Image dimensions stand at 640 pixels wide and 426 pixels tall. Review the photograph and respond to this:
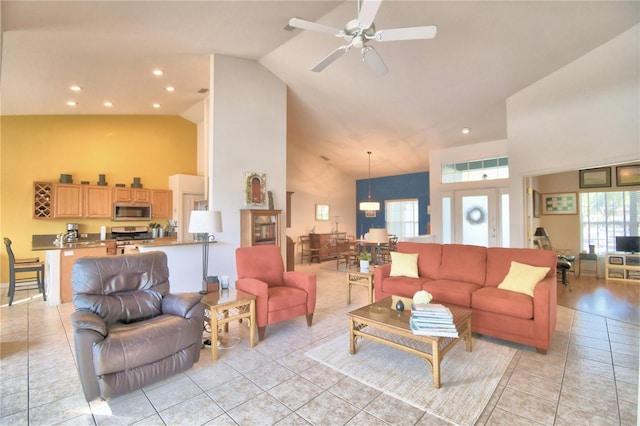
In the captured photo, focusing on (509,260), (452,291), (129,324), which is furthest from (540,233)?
(129,324)

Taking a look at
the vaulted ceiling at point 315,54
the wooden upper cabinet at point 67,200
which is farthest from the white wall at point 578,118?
the wooden upper cabinet at point 67,200

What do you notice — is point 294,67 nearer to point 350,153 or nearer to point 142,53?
point 142,53

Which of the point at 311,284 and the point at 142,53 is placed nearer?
the point at 311,284

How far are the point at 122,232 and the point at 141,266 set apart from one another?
4802mm

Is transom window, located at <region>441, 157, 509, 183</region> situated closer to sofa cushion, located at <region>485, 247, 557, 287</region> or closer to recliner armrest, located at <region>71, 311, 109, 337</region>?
sofa cushion, located at <region>485, 247, 557, 287</region>

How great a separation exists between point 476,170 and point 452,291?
4330mm

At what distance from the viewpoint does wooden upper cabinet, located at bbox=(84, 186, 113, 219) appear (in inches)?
251

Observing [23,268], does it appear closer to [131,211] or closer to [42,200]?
[42,200]

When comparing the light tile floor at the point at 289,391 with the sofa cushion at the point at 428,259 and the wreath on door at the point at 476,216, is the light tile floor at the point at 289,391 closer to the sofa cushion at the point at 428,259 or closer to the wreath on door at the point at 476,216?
the sofa cushion at the point at 428,259

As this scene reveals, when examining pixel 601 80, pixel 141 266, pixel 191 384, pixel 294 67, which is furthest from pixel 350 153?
pixel 191 384

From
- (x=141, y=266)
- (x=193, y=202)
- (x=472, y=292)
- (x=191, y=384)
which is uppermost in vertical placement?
(x=193, y=202)

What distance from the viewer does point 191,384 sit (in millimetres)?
2424

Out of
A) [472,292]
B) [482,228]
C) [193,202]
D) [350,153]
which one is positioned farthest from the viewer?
[350,153]

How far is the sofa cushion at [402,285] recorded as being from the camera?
3913 mm
